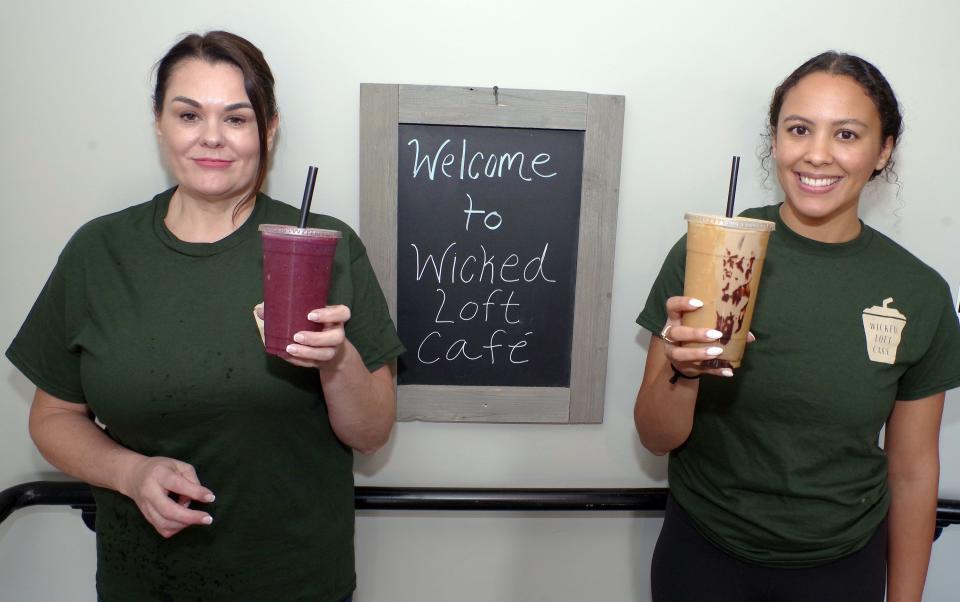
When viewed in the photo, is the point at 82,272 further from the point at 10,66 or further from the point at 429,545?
the point at 429,545

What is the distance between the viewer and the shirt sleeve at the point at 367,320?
129 centimetres

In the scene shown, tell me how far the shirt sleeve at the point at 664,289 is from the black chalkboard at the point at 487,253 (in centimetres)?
27

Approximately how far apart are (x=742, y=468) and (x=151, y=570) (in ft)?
3.50

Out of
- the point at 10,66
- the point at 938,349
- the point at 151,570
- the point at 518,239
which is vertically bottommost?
the point at 151,570

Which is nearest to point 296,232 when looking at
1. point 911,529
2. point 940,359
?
point 940,359

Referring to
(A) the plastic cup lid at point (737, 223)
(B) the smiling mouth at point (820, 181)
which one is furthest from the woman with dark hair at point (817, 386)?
(A) the plastic cup lid at point (737, 223)

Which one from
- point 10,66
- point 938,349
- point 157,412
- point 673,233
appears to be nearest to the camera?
point 157,412

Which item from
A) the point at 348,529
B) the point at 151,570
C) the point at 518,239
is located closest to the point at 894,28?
the point at 518,239

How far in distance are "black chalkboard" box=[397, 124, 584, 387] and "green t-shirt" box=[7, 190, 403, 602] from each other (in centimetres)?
27

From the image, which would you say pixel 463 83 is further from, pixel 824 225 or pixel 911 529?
pixel 911 529

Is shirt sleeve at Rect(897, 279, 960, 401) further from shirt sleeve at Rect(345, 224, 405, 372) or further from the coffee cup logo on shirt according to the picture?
shirt sleeve at Rect(345, 224, 405, 372)

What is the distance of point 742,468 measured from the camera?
1299 mm

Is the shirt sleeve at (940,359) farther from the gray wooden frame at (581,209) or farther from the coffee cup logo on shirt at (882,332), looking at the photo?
the gray wooden frame at (581,209)

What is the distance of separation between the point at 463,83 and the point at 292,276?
0.70 meters
